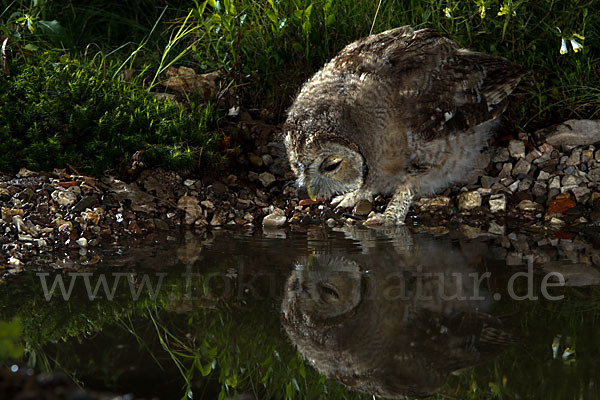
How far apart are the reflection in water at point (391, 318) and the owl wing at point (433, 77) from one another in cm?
104

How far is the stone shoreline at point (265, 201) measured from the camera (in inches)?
167

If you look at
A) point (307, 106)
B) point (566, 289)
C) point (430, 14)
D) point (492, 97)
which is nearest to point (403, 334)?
point (566, 289)

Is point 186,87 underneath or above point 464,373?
above

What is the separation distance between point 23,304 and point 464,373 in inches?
76.6

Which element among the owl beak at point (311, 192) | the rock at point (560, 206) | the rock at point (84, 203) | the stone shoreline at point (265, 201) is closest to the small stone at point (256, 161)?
the stone shoreline at point (265, 201)

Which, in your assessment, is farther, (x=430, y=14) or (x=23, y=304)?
(x=430, y=14)

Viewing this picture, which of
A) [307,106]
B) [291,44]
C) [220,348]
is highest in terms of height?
[291,44]

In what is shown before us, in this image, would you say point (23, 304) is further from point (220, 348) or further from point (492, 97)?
point (492, 97)

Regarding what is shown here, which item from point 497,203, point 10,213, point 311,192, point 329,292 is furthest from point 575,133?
point 10,213

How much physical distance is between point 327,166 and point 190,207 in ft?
3.27

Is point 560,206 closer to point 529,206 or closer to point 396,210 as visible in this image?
point 529,206

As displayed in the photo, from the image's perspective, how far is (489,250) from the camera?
3953 millimetres

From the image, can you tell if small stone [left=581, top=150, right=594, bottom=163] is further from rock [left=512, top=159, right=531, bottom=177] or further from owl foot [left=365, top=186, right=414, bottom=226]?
owl foot [left=365, top=186, right=414, bottom=226]

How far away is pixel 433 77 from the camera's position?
15.4 ft
